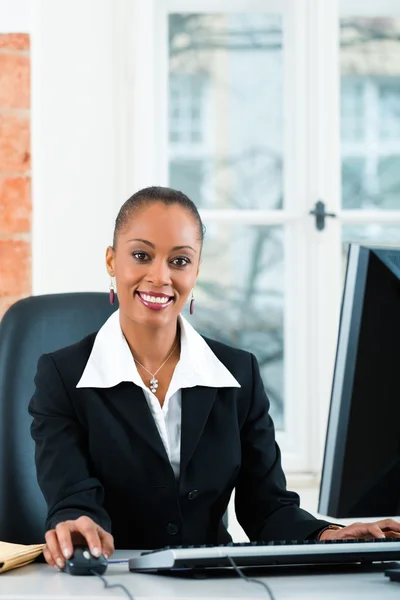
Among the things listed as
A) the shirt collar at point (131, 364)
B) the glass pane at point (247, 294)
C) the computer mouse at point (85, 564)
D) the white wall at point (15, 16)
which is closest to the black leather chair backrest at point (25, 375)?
the shirt collar at point (131, 364)

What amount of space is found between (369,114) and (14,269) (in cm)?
105

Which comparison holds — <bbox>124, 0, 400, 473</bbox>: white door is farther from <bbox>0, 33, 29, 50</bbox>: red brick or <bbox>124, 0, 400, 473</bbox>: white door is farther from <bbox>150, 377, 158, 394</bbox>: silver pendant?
<bbox>150, 377, 158, 394</bbox>: silver pendant

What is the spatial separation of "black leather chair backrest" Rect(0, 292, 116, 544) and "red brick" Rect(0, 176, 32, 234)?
57 cm

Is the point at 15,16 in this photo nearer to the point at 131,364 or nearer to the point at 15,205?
the point at 15,205

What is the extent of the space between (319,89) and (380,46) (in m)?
0.24

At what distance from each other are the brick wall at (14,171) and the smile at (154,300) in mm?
885

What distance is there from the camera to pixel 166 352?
1561 mm

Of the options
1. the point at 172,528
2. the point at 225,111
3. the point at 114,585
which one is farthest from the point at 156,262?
the point at 225,111

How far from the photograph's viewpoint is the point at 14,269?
7.48 feet

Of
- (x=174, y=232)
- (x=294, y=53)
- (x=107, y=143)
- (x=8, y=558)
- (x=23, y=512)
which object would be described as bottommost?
(x=23, y=512)

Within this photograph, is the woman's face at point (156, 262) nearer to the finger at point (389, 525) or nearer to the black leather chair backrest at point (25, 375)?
the black leather chair backrest at point (25, 375)

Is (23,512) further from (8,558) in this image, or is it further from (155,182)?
(155,182)

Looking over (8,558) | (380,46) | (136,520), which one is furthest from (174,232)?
(380,46)

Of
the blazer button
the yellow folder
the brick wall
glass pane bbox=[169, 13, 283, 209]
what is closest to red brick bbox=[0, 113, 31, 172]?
the brick wall
